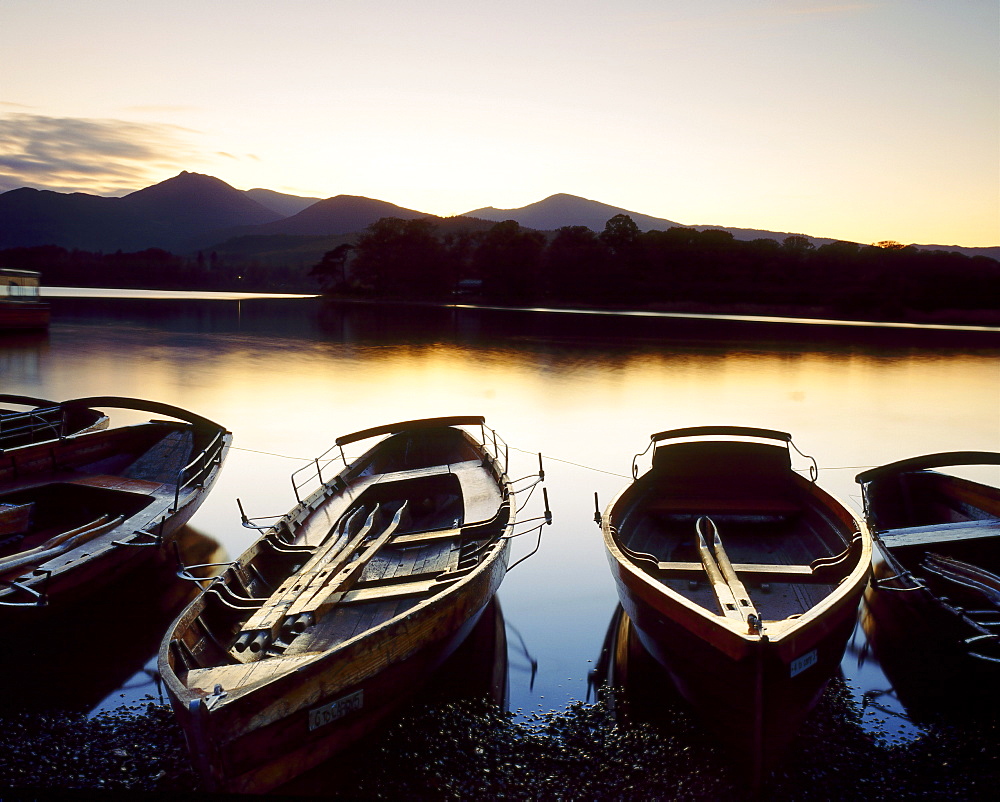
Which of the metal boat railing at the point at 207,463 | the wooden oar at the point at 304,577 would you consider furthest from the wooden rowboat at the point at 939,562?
the metal boat railing at the point at 207,463

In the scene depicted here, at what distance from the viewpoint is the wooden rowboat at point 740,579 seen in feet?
15.8

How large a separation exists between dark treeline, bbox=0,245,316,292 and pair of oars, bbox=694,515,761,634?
182 m

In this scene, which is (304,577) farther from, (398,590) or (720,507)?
(720,507)

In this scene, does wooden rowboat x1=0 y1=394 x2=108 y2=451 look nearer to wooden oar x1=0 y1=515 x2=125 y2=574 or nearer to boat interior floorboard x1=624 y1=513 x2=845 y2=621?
wooden oar x1=0 y1=515 x2=125 y2=574

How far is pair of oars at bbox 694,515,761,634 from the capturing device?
5508 mm

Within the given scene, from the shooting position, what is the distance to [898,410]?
27.4m

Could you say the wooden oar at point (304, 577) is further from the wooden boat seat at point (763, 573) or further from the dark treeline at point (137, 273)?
the dark treeline at point (137, 273)

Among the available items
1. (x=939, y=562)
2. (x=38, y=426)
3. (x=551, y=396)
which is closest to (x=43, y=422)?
(x=38, y=426)

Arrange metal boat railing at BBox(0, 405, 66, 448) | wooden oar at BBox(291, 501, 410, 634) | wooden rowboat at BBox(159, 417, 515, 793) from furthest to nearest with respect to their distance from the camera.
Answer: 1. metal boat railing at BBox(0, 405, 66, 448)
2. wooden oar at BBox(291, 501, 410, 634)
3. wooden rowboat at BBox(159, 417, 515, 793)

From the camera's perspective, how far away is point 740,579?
667cm

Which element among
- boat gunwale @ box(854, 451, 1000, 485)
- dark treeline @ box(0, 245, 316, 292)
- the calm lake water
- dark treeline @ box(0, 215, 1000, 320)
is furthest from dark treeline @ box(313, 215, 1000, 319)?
boat gunwale @ box(854, 451, 1000, 485)

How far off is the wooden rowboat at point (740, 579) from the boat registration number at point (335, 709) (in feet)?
7.87

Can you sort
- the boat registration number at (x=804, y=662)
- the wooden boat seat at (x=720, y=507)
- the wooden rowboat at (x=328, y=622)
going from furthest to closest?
the wooden boat seat at (x=720, y=507) → the boat registration number at (x=804, y=662) → the wooden rowboat at (x=328, y=622)

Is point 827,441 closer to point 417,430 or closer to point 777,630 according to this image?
point 417,430
